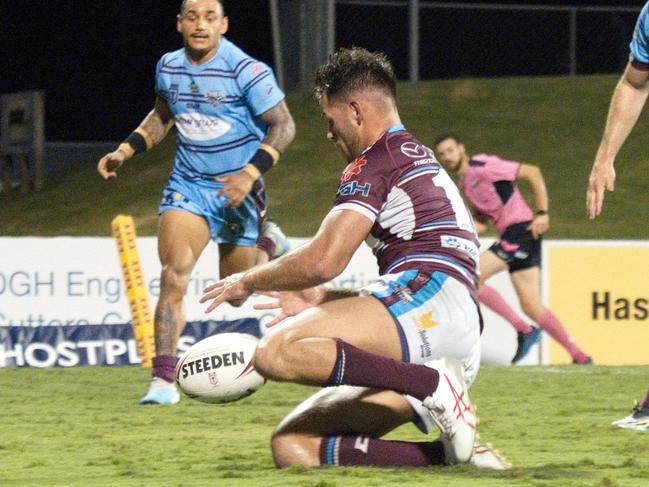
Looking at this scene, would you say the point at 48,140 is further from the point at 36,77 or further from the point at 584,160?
the point at 584,160

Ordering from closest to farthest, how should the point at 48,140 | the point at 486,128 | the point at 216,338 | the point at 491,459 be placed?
the point at 491,459, the point at 216,338, the point at 486,128, the point at 48,140

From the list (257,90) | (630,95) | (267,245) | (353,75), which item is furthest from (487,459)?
(267,245)

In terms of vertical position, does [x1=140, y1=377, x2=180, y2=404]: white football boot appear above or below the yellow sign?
above

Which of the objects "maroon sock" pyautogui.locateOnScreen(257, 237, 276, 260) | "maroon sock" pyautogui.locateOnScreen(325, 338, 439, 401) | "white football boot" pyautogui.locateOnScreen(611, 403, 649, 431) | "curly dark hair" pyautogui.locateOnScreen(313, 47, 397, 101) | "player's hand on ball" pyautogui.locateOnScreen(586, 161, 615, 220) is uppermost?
"curly dark hair" pyautogui.locateOnScreen(313, 47, 397, 101)

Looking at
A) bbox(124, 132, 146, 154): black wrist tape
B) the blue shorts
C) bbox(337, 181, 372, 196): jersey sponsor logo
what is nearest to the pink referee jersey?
the blue shorts

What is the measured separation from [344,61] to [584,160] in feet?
48.9

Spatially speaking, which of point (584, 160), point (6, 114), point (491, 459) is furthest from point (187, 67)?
point (6, 114)

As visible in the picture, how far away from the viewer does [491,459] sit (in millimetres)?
5691

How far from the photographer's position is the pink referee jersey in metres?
12.4

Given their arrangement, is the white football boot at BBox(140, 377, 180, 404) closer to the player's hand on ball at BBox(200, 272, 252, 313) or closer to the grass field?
the grass field

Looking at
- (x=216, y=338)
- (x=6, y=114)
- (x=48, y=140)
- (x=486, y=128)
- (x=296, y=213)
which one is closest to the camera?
(x=216, y=338)

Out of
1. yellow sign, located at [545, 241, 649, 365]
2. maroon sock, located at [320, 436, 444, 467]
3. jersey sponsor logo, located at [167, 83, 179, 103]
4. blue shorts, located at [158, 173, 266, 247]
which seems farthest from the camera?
yellow sign, located at [545, 241, 649, 365]

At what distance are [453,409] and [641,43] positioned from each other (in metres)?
Answer: 2.03

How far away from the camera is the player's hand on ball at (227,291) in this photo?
5.56 metres
